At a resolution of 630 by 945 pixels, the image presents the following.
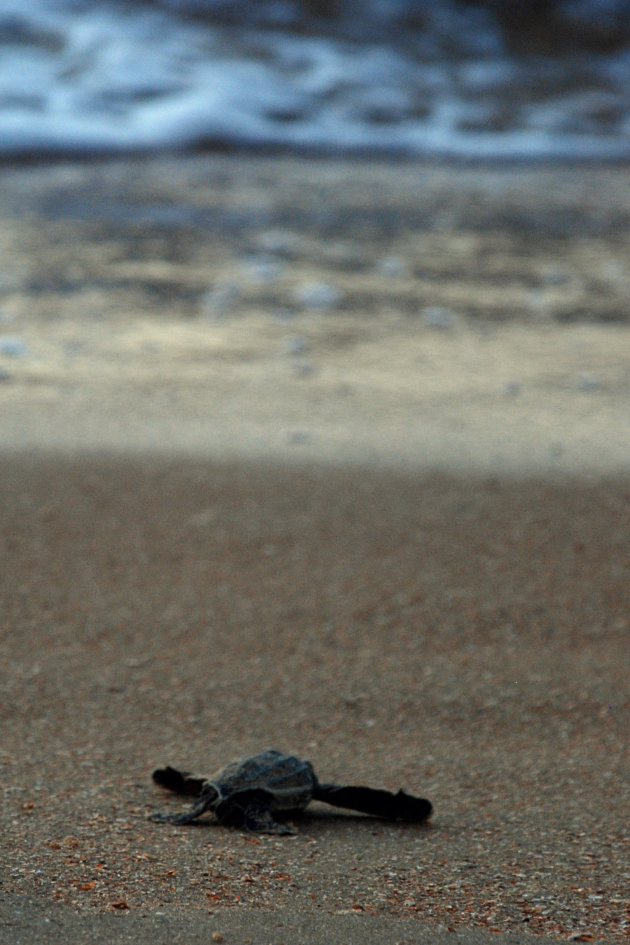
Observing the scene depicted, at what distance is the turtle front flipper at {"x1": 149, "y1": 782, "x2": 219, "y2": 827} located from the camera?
4.77 ft

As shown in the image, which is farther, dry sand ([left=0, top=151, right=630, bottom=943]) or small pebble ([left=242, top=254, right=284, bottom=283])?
small pebble ([left=242, top=254, right=284, bottom=283])

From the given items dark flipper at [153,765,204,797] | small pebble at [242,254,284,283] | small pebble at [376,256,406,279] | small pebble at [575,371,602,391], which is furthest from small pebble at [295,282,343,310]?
dark flipper at [153,765,204,797]

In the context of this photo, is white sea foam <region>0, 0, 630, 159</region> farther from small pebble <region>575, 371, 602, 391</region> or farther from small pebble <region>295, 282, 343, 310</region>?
small pebble <region>575, 371, 602, 391</region>

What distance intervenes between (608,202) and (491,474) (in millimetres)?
3306

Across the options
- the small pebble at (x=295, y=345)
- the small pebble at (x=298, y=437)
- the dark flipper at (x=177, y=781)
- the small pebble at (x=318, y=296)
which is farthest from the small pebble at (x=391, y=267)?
the dark flipper at (x=177, y=781)

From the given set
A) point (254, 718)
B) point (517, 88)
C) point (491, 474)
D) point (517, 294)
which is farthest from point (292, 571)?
point (517, 88)

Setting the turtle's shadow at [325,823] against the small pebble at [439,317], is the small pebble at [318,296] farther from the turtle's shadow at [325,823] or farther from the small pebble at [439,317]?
the turtle's shadow at [325,823]

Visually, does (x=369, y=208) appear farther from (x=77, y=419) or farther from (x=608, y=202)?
(x=77, y=419)

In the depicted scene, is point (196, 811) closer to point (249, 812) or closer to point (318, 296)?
point (249, 812)

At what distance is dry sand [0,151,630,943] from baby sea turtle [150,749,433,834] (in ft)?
0.10

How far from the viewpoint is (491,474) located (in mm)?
2869

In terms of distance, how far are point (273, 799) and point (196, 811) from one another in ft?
0.35

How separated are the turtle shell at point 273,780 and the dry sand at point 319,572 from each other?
0.06 m

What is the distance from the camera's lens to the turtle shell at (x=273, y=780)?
146 cm
